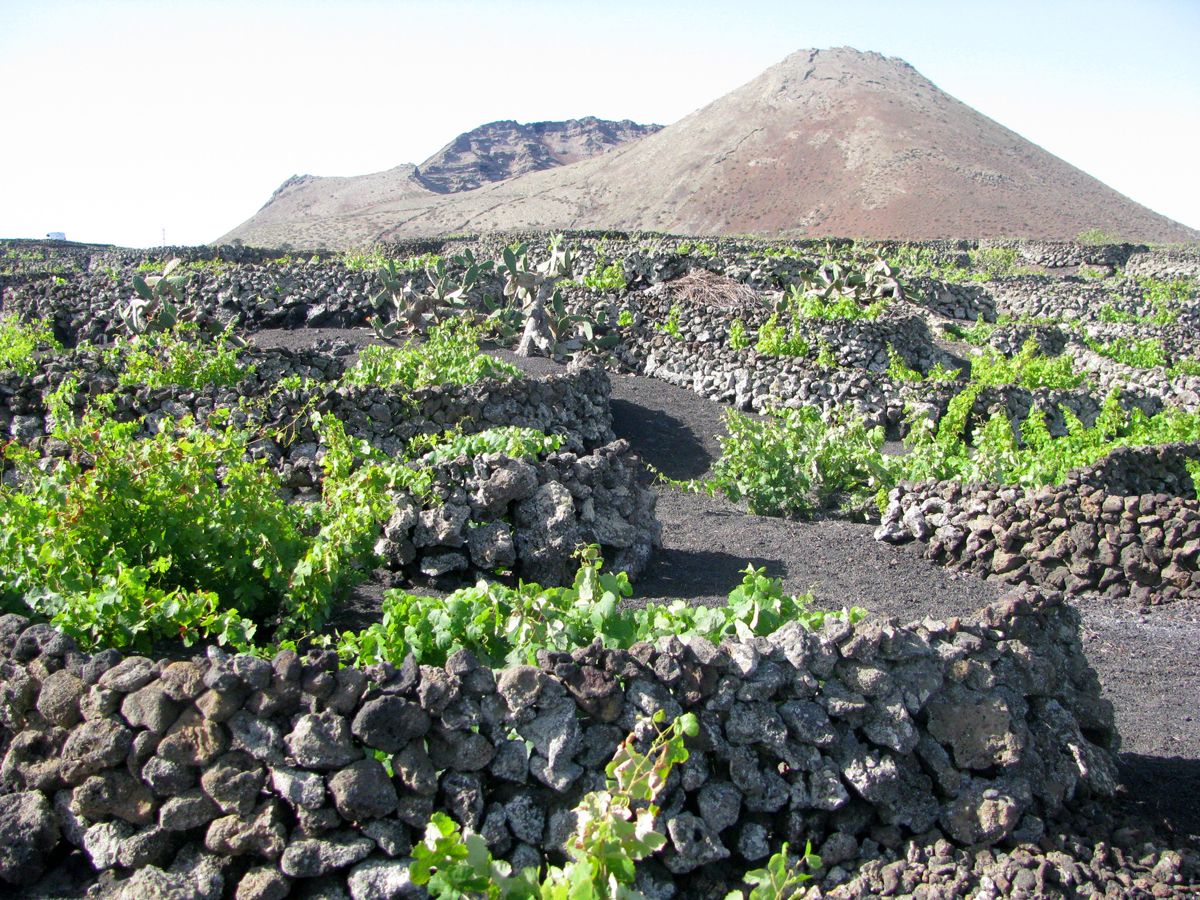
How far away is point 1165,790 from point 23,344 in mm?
12505

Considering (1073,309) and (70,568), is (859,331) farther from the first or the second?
(70,568)

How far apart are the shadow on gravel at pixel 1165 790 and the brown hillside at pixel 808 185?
55.7 meters

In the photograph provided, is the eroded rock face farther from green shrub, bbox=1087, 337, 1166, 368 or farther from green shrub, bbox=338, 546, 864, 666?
green shrub, bbox=1087, 337, 1166, 368

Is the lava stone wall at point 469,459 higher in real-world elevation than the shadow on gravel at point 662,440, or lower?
higher

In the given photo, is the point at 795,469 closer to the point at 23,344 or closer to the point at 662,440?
the point at 662,440

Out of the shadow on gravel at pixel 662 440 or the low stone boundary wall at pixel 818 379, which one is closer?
the shadow on gravel at pixel 662 440

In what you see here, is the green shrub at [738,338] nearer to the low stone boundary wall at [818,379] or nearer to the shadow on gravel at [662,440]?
the low stone boundary wall at [818,379]

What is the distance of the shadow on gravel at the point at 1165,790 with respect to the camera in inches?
164

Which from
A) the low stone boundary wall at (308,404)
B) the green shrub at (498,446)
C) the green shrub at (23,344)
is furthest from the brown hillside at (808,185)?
the green shrub at (498,446)

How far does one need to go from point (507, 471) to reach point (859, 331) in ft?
34.4

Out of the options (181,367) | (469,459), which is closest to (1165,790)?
(469,459)

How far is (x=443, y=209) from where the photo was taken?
77188 mm

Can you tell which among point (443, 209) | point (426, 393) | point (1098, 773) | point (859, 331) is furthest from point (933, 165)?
point (1098, 773)

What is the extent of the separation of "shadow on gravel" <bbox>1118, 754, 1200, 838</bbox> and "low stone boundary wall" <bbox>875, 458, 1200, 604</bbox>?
115 inches
